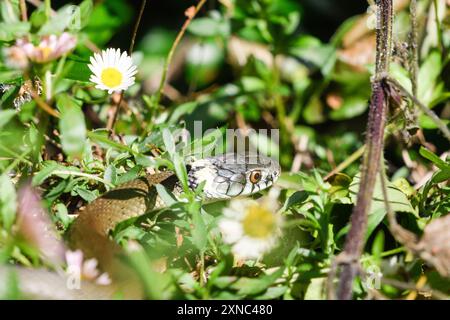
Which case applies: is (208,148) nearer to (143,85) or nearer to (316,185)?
(316,185)

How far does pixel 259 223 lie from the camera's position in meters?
2.01

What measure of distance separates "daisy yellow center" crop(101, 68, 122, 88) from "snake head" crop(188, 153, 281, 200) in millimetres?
746

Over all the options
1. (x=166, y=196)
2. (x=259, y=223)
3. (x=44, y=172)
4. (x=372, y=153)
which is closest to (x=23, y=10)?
(x=44, y=172)

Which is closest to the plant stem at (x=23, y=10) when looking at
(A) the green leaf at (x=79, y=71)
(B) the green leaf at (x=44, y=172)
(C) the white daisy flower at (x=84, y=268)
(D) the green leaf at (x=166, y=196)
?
(A) the green leaf at (x=79, y=71)

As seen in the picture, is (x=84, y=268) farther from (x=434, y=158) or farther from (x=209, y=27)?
(x=209, y=27)

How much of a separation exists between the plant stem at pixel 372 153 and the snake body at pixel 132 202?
0.67 m

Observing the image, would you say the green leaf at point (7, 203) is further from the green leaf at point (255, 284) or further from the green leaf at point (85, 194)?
the green leaf at point (255, 284)

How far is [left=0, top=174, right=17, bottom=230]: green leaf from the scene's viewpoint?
2051mm

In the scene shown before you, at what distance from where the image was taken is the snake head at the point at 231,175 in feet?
10.6

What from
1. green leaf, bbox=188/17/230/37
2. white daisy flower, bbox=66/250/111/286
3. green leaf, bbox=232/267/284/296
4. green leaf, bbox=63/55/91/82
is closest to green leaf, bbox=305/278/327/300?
green leaf, bbox=232/267/284/296
